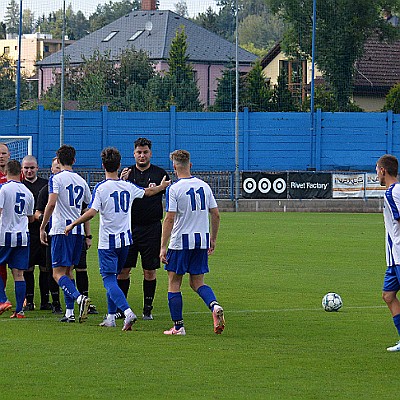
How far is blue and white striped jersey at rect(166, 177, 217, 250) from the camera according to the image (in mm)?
10227

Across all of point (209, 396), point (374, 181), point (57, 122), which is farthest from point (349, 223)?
point (209, 396)

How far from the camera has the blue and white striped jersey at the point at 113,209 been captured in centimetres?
1059

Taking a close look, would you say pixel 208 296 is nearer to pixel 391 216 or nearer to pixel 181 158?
pixel 181 158

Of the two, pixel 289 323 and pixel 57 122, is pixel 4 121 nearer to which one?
pixel 57 122

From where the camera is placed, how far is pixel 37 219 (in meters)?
12.0

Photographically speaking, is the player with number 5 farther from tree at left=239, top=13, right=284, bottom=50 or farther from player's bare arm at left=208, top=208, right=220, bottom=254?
tree at left=239, top=13, right=284, bottom=50

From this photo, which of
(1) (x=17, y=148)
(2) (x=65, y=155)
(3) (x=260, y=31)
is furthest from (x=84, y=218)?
(3) (x=260, y=31)

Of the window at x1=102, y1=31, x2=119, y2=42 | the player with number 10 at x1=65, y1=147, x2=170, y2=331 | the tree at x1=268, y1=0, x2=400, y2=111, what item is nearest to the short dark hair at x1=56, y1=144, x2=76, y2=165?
the player with number 10 at x1=65, y1=147, x2=170, y2=331

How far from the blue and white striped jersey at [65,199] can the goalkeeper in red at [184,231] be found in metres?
1.45

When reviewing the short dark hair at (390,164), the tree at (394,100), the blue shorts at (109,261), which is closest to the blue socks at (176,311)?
the blue shorts at (109,261)

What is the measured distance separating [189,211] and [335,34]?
126 feet

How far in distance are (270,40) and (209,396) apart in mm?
130311

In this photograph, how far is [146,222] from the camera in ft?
38.1

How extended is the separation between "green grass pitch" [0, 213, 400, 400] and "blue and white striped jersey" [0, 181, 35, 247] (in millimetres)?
946
